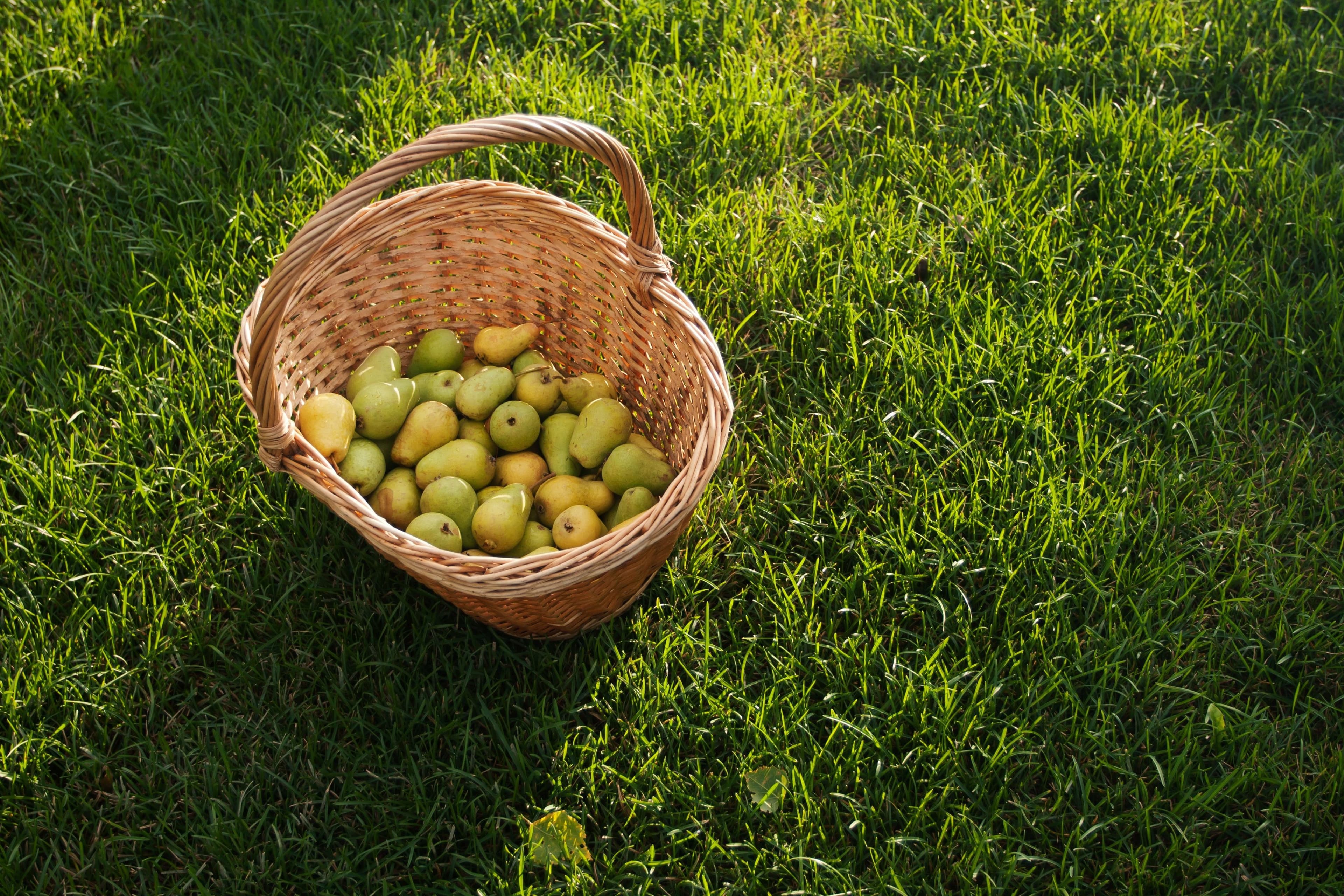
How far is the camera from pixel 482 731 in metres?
2.06

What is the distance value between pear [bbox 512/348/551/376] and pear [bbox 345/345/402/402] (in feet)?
0.93

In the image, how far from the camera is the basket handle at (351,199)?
1.67 metres

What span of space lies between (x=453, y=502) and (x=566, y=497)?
24 centimetres

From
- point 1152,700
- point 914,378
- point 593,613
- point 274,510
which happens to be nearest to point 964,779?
point 1152,700

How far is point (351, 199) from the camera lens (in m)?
1.68

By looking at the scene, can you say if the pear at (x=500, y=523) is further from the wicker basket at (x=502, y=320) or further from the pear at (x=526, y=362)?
the pear at (x=526, y=362)

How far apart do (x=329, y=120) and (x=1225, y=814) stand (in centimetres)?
302

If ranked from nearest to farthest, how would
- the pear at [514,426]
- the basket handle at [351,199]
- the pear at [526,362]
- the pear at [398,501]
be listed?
the basket handle at [351,199] → the pear at [398,501] → the pear at [514,426] → the pear at [526,362]

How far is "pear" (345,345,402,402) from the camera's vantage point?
90.6 inches

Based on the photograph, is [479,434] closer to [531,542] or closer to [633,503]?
[531,542]

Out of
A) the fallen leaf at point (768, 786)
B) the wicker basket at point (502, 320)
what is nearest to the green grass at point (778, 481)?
the fallen leaf at point (768, 786)

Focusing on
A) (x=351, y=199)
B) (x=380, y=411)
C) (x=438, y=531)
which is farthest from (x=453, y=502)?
(x=351, y=199)

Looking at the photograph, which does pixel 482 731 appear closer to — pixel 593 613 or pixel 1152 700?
pixel 593 613

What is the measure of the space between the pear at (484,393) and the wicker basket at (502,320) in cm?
30
